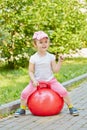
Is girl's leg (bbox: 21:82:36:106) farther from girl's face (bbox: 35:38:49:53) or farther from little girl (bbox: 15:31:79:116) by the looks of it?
girl's face (bbox: 35:38:49:53)

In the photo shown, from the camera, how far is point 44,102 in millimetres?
7574

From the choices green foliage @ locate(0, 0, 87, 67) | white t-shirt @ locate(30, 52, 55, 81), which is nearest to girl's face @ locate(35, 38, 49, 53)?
white t-shirt @ locate(30, 52, 55, 81)

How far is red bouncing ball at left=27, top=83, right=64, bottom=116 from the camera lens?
299 inches

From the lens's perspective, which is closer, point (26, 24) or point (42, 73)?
point (42, 73)

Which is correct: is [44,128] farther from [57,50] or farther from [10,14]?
[57,50]

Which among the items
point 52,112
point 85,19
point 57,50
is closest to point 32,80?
point 52,112

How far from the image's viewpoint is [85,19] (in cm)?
2080

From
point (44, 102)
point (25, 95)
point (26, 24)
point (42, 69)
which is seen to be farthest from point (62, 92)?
point (26, 24)

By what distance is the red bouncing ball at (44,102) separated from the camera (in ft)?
24.9

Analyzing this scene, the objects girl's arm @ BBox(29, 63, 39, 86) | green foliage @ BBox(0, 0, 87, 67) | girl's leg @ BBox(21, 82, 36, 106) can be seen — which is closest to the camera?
girl's arm @ BBox(29, 63, 39, 86)

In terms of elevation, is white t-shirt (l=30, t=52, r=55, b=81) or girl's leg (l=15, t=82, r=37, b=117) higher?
white t-shirt (l=30, t=52, r=55, b=81)

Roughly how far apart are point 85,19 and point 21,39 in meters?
4.40

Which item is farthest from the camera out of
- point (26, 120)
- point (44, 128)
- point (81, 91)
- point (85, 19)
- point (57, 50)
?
point (85, 19)

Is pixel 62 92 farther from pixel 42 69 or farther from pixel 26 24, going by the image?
pixel 26 24
